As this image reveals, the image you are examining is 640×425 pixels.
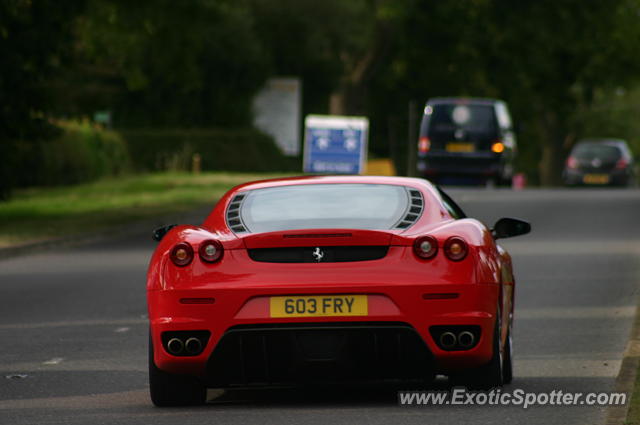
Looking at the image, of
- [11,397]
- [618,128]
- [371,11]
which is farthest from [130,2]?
[618,128]

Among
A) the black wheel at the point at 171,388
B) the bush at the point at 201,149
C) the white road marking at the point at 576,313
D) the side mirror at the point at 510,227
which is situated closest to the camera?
the black wheel at the point at 171,388

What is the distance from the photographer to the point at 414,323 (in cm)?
846

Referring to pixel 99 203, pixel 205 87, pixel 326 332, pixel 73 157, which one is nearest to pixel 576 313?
pixel 326 332

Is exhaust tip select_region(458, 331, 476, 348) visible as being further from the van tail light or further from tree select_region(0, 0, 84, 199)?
A: the van tail light

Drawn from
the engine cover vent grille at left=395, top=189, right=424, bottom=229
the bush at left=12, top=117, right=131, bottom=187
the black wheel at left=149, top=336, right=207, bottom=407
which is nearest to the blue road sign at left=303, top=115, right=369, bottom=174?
the bush at left=12, top=117, right=131, bottom=187

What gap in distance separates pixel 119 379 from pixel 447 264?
258cm

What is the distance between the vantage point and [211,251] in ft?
28.3

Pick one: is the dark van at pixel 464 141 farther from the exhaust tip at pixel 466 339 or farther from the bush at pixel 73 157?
the exhaust tip at pixel 466 339

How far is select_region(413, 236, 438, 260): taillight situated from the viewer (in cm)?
855

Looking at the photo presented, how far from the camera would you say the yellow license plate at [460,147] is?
38.5 metres

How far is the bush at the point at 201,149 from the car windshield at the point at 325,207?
47.7 metres

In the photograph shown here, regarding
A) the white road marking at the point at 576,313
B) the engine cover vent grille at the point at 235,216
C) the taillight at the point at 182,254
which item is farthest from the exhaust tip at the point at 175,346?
the white road marking at the point at 576,313

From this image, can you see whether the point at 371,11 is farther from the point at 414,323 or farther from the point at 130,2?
the point at 414,323

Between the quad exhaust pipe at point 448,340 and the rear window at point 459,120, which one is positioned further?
the rear window at point 459,120
